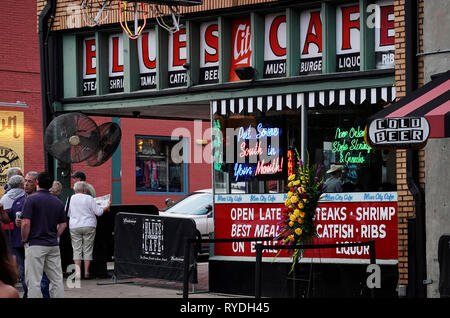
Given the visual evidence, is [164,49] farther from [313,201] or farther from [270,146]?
[313,201]

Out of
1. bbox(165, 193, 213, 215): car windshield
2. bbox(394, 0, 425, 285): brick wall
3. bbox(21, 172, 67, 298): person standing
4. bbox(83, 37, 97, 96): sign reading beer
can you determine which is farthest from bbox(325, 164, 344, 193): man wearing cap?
bbox(165, 193, 213, 215): car windshield

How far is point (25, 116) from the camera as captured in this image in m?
24.7

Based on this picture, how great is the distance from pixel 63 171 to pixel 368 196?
6803 millimetres

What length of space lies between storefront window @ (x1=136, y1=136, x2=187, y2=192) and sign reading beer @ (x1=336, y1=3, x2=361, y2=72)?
56.6 ft

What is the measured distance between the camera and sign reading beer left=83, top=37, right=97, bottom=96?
16.3m

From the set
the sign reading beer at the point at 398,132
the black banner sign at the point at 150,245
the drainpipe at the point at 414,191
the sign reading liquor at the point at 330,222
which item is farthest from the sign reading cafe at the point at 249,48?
the sign reading beer at the point at 398,132

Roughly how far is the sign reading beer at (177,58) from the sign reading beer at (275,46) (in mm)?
1674

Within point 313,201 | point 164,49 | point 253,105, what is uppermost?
point 164,49

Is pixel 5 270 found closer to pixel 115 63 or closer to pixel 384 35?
pixel 384 35

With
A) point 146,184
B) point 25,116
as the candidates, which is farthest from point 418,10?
point 146,184

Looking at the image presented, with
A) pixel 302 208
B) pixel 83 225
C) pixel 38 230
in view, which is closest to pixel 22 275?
pixel 38 230

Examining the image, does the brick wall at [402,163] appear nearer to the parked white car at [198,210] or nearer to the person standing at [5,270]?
the person standing at [5,270]
